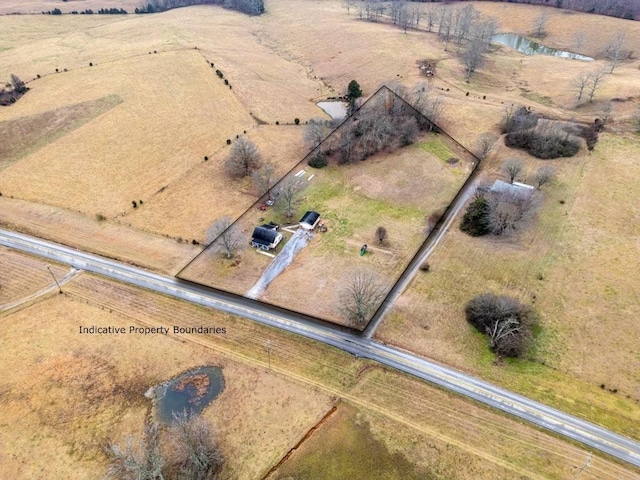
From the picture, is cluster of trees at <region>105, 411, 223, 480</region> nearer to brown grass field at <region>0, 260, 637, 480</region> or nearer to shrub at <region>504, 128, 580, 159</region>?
brown grass field at <region>0, 260, 637, 480</region>

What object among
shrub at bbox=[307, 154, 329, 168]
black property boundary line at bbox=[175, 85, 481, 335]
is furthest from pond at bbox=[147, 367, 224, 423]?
shrub at bbox=[307, 154, 329, 168]

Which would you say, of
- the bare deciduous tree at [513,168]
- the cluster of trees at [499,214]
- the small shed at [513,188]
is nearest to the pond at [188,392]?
the cluster of trees at [499,214]

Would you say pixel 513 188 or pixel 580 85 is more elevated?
pixel 580 85

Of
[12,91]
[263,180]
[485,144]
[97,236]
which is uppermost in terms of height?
[12,91]

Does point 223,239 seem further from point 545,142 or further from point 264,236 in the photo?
point 545,142


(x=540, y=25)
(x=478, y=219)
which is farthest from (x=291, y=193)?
(x=540, y=25)
